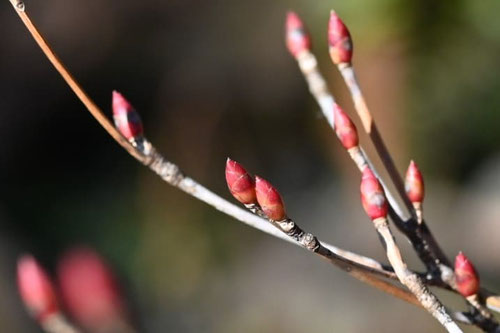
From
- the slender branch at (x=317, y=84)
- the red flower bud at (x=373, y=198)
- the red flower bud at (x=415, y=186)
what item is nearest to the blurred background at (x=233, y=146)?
the slender branch at (x=317, y=84)

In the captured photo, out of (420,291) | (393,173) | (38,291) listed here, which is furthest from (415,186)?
(38,291)

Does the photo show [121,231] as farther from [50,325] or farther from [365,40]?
[50,325]

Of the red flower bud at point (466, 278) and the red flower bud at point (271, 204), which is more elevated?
the red flower bud at point (271, 204)

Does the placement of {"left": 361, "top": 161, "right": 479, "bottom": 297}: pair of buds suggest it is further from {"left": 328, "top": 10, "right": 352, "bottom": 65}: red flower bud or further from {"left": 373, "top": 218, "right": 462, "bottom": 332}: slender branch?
{"left": 328, "top": 10, "right": 352, "bottom": 65}: red flower bud

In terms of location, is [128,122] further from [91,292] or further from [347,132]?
[91,292]

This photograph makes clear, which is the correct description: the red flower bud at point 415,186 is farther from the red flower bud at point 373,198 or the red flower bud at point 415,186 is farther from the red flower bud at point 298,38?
the red flower bud at point 298,38

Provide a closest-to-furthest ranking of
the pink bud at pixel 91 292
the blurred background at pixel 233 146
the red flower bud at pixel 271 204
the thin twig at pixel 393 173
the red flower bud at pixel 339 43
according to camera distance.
A: the red flower bud at pixel 271 204, the thin twig at pixel 393 173, the red flower bud at pixel 339 43, the pink bud at pixel 91 292, the blurred background at pixel 233 146

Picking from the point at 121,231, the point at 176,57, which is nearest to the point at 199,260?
the point at 121,231
